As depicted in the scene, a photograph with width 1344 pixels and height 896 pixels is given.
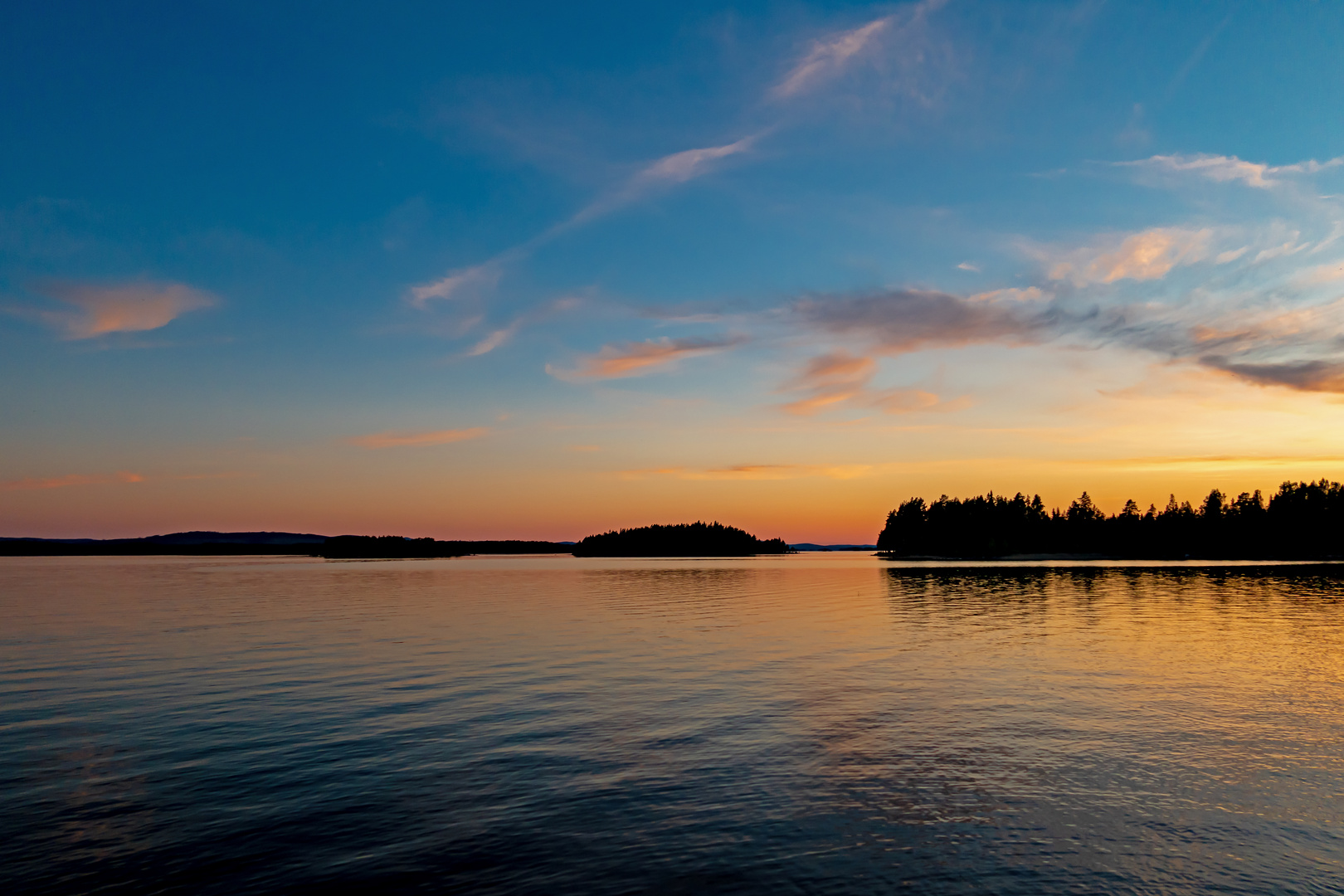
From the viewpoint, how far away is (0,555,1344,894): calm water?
14781 millimetres

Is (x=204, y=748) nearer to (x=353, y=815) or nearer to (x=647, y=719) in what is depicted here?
(x=353, y=815)

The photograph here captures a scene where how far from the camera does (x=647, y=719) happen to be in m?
27.4

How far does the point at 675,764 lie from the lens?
21781 millimetres

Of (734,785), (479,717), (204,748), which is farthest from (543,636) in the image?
(734,785)

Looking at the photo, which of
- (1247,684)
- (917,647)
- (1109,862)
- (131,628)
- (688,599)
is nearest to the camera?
(1109,862)

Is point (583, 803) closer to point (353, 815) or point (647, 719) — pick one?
point (353, 815)

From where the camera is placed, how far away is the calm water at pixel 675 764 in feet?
48.5

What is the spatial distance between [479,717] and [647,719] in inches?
253

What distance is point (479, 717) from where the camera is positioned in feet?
91.7

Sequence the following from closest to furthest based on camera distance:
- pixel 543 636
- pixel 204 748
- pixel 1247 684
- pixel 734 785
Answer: pixel 734 785 → pixel 204 748 → pixel 1247 684 → pixel 543 636

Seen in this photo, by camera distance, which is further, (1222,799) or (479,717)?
(479,717)

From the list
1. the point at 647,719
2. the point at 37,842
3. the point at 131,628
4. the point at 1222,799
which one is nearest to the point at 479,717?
the point at 647,719

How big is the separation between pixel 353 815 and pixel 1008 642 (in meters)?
43.5

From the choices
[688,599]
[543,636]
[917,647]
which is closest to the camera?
[917,647]
